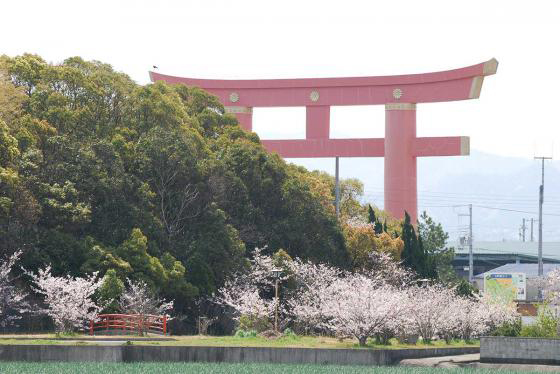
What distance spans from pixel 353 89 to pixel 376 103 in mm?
1376

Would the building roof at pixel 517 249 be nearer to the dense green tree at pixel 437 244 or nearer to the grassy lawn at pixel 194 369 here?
the dense green tree at pixel 437 244

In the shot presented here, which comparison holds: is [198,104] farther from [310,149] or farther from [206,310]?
[206,310]

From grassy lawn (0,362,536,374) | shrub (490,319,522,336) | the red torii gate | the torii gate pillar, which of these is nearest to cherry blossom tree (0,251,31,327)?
grassy lawn (0,362,536,374)

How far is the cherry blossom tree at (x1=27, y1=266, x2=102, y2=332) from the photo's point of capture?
35.0 metres

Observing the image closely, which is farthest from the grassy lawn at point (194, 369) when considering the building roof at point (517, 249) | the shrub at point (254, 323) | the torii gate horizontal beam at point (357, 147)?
the building roof at point (517, 249)

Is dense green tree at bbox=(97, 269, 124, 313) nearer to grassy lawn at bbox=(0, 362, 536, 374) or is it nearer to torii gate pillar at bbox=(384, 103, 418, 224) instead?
grassy lawn at bbox=(0, 362, 536, 374)

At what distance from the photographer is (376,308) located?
34.4 meters

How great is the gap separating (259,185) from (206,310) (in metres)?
6.43

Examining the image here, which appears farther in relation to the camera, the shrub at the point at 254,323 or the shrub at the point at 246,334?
the shrub at the point at 254,323

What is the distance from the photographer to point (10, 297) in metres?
36.5

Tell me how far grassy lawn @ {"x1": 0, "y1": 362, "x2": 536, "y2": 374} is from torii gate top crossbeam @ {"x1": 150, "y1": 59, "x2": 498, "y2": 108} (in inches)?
1117

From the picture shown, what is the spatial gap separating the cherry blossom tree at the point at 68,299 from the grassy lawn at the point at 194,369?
660 centimetres

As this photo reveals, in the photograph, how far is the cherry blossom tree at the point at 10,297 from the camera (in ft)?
119

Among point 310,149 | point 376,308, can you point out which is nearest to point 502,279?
point 310,149
